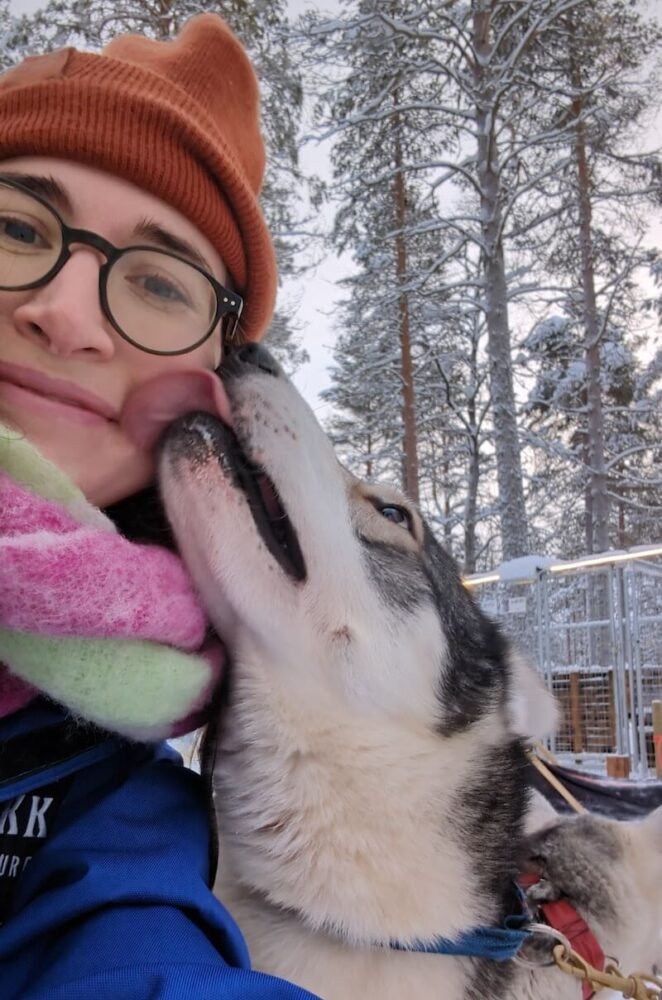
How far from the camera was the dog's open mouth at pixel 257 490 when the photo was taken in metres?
1.54

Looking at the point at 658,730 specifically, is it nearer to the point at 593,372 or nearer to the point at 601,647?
the point at 601,647

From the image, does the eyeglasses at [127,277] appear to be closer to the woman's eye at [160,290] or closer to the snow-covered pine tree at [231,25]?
the woman's eye at [160,290]

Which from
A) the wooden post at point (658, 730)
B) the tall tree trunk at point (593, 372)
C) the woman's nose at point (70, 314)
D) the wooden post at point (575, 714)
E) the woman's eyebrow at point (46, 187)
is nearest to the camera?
the woman's nose at point (70, 314)

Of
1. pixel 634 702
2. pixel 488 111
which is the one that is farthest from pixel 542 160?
pixel 634 702

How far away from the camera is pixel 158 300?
4.82ft

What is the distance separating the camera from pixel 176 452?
1446 mm

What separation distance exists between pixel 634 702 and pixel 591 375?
834cm

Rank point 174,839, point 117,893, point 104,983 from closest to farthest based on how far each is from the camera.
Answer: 1. point 104,983
2. point 117,893
3. point 174,839

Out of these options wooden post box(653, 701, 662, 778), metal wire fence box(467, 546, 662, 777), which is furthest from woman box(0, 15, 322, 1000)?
metal wire fence box(467, 546, 662, 777)

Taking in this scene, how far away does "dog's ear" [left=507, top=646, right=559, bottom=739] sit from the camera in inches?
81.7

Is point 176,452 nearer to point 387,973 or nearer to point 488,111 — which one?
point 387,973

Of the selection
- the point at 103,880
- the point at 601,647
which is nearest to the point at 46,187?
the point at 103,880

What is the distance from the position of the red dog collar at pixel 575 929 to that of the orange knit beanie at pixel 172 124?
1.70m

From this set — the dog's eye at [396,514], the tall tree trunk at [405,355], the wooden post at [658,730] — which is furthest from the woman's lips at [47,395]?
the tall tree trunk at [405,355]
